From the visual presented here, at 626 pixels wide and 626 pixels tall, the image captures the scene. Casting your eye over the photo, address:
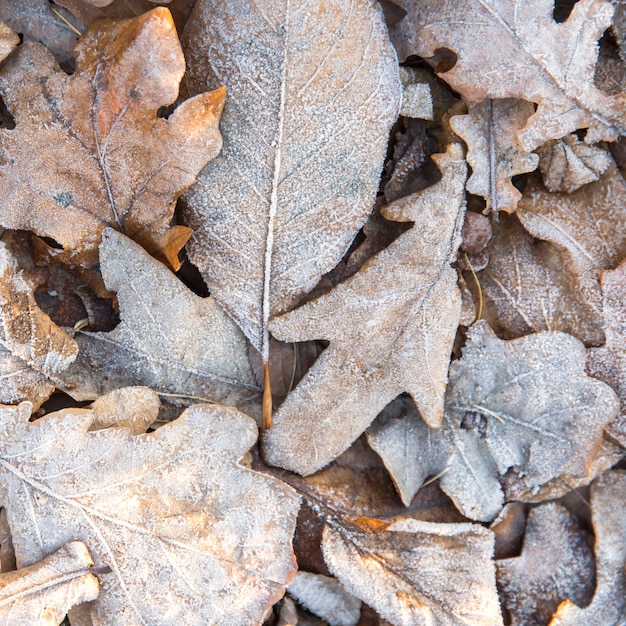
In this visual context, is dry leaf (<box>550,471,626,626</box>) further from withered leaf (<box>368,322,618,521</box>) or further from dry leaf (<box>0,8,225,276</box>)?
dry leaf (<box>0,8,225,276</box>)

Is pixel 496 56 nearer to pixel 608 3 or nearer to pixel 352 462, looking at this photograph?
pixel 608 3

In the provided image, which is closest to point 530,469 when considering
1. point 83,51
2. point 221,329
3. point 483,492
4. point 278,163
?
point 483,492

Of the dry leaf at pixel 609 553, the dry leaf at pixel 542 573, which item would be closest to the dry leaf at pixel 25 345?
the dry leaf at pixel 542 573

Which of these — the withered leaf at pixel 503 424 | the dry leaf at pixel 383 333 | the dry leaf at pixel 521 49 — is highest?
the dry leaf at pixel 521 49

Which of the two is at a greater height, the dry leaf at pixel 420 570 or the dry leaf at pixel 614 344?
the dry leaf at pixel 614 344

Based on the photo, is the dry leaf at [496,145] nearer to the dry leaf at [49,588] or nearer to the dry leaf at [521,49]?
the dry leaf at [521,49]

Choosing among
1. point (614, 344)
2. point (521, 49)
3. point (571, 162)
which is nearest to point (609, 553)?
point (614, 344)
